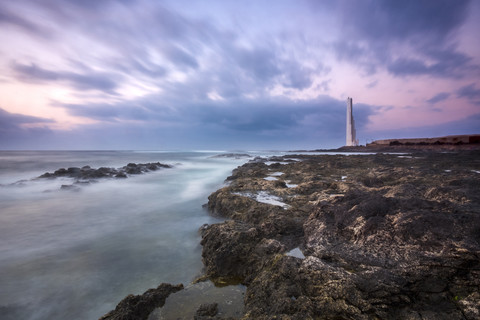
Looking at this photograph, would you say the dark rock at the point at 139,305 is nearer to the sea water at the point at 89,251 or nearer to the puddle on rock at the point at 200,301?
the puddle on rock at the point at 200,301

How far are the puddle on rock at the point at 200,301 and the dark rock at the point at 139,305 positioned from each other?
0.20 feet

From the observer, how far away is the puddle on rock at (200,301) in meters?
2.17

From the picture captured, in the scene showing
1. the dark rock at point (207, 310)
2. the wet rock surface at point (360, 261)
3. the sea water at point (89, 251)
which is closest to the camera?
the wet rock surface at point (360, 261)

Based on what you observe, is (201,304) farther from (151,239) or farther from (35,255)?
(35,255)

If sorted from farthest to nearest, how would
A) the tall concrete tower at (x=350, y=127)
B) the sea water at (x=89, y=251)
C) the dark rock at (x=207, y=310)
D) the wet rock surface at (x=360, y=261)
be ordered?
the tall concrete tower at (x=350, y=127) < the sea water at (x=89, y=251) < the dark rock at (x=207, y=310) < the wet rock surface at (x=360, y=261)

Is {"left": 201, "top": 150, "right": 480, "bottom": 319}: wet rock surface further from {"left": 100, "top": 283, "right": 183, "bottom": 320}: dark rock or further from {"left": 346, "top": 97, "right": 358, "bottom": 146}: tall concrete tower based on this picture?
{"left": 346, "top": 97, "right": 358, "bottom": 146}: tall concrete tower

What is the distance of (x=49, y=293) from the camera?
3.14 meters

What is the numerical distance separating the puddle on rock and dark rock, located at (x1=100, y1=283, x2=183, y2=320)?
6 cm

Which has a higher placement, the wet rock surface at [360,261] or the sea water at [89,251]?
the wet rock surface at [360,261]

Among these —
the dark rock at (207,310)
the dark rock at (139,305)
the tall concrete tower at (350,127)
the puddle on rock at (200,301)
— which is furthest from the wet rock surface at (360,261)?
the tall concrete tower at (350,127)

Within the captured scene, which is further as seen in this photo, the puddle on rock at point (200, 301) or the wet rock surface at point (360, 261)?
the puddle on rock at point (200, 301)

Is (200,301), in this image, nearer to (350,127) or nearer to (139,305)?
(139,305)

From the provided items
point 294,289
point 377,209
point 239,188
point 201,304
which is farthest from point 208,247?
point 239,188

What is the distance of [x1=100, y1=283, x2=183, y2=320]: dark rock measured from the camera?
2143 millimetres
